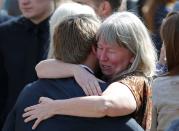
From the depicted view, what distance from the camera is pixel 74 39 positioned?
246 cm

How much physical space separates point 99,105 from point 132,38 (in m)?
0.40

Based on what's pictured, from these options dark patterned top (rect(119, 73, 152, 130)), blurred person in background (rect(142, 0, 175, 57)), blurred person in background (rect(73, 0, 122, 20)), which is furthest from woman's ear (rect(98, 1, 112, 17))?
dark patterned top (rect(119, 73, 152, 130))

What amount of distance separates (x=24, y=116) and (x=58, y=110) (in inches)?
7.1

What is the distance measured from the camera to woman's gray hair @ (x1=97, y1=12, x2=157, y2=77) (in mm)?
2490

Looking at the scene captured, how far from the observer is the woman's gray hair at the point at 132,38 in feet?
8.17

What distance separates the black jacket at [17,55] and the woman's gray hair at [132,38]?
1453 millimetres

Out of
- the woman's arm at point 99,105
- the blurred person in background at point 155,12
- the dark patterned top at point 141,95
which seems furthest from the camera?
the blurred person in background at point 155,12

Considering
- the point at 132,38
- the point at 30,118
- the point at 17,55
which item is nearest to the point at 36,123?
the point at 30,118

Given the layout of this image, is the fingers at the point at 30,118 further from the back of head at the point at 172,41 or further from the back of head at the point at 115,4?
the back of head at the point at 115,4

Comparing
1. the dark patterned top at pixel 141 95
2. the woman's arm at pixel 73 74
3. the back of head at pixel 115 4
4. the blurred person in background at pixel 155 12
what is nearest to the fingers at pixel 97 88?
the woman's arm at pixel 73 74

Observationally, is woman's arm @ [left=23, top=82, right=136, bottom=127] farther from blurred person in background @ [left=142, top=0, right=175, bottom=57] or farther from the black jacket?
blurred person in background @ [left=142, top=0, right=175, bottom=57]

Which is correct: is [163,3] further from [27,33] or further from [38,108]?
[38,108]

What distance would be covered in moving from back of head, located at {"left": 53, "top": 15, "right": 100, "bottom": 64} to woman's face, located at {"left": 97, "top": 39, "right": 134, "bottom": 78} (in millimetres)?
53

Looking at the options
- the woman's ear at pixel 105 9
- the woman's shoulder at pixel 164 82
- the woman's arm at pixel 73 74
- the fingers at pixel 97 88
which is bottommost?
the woman's shoulder at pixel 164 82
